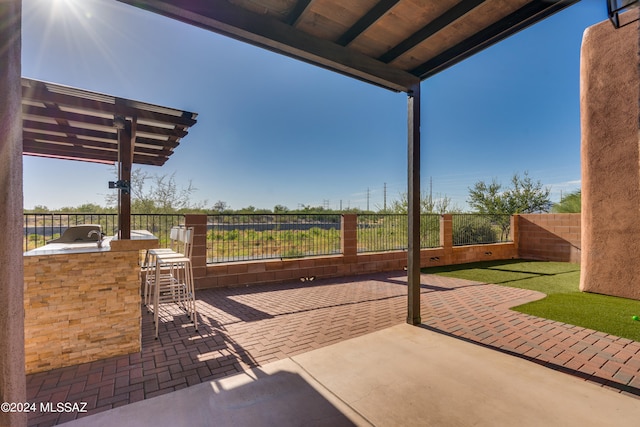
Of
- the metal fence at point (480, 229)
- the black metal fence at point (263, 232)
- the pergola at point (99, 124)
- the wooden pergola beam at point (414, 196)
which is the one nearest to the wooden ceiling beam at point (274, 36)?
the wooden pergola beam at point (414, 196)

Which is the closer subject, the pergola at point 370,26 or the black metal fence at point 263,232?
the pergola at point 370,26

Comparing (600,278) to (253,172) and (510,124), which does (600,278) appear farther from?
(253,172)

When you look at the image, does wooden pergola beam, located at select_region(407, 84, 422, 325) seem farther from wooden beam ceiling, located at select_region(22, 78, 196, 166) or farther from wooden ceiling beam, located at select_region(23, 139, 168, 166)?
wooden ceiling beam, located at select_region(23, 139, 168, 166)

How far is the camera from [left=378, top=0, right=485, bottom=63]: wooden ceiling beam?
227 centimetres

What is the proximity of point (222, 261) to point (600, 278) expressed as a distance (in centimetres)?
718

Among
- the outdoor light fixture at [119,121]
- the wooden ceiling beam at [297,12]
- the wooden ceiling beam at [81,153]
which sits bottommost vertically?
the outdoor light fixture at [119,121]

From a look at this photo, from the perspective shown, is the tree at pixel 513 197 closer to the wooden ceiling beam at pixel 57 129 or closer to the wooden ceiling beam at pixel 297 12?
the wooden ceiling beam at pixel 297 12

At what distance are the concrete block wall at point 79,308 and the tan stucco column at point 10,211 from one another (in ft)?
4.80

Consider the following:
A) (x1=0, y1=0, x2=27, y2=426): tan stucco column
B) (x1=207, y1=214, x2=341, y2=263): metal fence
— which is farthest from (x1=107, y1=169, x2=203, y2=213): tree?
(x1=0, y1=0, x2=27, y2=426): tan stucco column

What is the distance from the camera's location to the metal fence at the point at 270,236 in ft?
18.6

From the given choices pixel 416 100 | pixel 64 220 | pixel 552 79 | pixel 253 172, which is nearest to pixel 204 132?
pixel 253 172

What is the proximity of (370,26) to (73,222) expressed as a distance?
6.15 meters

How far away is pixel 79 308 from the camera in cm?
250

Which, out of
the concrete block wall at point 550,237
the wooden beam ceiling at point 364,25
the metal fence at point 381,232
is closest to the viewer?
the wooden beam ceiling at point 364,25
